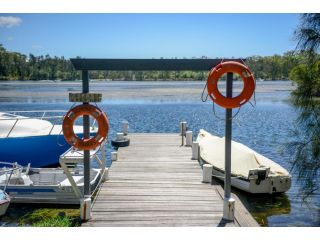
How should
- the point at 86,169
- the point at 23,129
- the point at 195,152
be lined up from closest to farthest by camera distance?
the point at 86,169, the point at 195,152, the point at 23,129

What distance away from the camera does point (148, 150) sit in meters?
12.1

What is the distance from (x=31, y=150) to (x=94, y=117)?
6.15 metres

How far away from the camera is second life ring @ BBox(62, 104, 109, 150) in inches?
249

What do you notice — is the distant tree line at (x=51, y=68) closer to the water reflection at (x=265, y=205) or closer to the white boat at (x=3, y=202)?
the water reflection at (x=265, y=205)

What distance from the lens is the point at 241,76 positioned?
5973 mm

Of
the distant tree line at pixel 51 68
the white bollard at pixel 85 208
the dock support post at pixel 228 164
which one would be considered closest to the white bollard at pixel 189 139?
the dock support post at pixel 228 164

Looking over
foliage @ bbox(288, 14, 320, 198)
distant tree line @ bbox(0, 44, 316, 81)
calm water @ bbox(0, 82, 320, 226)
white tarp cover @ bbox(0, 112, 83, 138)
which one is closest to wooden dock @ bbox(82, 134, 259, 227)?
foliage @ bbox(288, 14, 320, 198)

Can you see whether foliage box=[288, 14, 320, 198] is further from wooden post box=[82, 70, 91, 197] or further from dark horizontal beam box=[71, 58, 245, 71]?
wooden post box=[82, 70, 91, 197]

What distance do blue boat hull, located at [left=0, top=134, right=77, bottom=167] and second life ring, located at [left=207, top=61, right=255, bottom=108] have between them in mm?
6742

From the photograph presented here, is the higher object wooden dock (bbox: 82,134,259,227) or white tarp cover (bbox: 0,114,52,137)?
white tarp cover (bbox: 0,114,52,137)

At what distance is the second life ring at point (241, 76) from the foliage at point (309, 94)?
131 centimetres

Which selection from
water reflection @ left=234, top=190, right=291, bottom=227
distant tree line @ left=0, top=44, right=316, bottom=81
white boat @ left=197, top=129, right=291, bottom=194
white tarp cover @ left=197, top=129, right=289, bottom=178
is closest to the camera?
water reflection @ left=234, top=190, right=291, bottom=227

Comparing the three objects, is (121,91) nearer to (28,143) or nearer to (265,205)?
(28,143)

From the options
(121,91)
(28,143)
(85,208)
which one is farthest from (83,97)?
→ (121,91)
